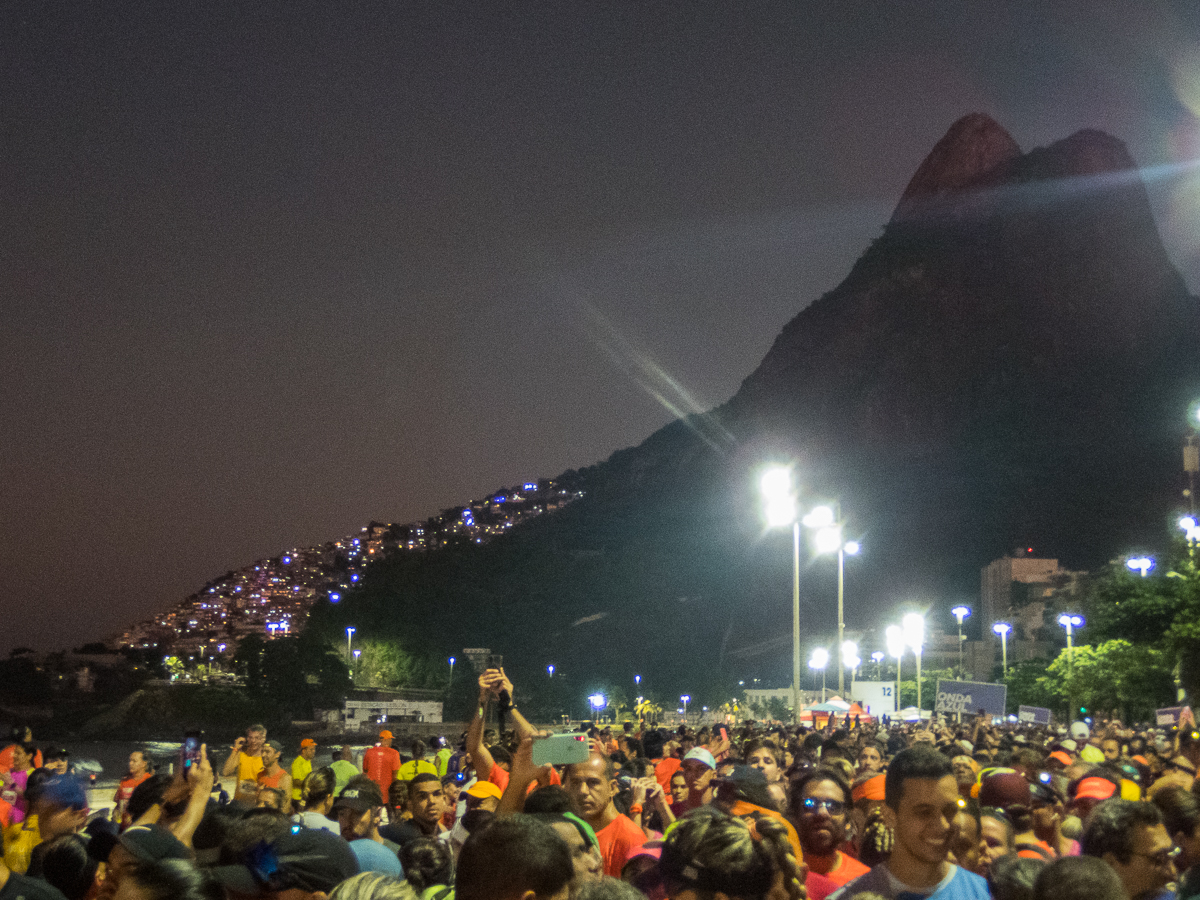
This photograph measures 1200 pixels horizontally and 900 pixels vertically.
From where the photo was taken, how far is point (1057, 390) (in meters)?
137

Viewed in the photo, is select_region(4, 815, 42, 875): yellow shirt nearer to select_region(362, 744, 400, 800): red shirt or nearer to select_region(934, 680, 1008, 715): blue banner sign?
select_region(362, 744, 400, 800): red shirt

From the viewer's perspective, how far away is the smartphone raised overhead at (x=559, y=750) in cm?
504

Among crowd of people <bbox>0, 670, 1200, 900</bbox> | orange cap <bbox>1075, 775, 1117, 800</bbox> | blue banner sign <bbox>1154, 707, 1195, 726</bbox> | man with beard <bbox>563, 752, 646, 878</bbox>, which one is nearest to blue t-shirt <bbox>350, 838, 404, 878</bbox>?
crowd of people <bbox>0, 670, 1200, 900</bbox>

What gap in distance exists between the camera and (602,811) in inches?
218

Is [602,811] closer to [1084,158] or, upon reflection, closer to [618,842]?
[618,842]

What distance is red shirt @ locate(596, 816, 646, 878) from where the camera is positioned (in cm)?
516

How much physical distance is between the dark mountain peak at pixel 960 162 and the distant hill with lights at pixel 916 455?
0.47 meters

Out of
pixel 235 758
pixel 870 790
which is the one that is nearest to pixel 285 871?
pixel 870 790

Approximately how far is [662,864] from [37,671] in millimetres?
174514

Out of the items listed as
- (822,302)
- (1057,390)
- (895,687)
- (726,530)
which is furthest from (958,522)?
(895,687)

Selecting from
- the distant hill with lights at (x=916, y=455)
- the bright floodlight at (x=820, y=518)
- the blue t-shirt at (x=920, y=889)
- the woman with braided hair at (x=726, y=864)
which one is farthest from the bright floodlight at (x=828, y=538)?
the distant hill with lights at (x=916, y=455)

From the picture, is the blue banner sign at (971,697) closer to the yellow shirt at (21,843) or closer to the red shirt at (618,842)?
the red shirt at (618,842)

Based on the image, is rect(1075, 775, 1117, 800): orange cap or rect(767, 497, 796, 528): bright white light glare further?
rect(767, 497, 796, 528): bright white light glare

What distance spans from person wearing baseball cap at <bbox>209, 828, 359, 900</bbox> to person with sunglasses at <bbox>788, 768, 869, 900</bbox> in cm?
209
